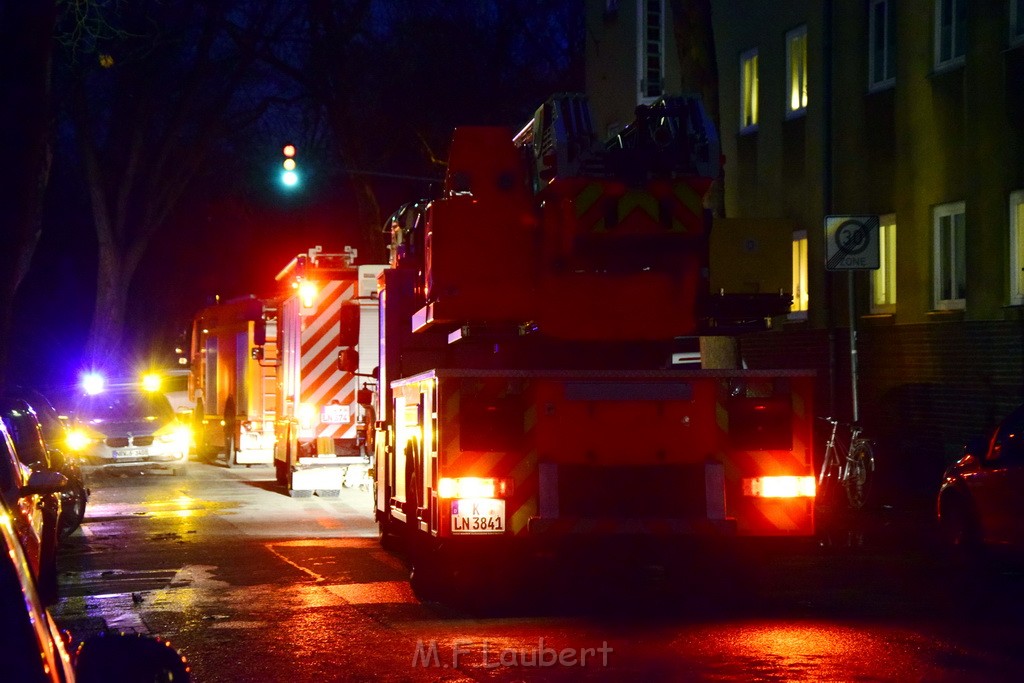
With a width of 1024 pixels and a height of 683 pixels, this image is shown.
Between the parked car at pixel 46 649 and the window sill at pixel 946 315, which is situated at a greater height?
the window sill at pixel 946 315

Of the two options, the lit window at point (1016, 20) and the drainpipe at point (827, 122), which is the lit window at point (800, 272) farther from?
the lit window at point (1016, 20)

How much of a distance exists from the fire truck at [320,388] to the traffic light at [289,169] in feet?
8.52

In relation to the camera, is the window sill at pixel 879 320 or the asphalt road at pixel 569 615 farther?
the window sill at pixel 879 320

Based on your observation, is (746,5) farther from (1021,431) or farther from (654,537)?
(654,537)

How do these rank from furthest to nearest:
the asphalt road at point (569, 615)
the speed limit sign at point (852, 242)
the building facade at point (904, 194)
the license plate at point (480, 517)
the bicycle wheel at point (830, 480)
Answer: the building facade at point (904, 194)
the bicycle wheel at point (830, 480)
the speed limit sign at point (852, 242)
the license plate at point (480, 517)
the asphalt road at point (569, 615)

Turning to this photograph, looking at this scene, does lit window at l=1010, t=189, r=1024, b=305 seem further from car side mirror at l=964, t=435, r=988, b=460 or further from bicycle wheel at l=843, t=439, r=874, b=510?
car side mirror at l=964, t=435, r=988, b=460

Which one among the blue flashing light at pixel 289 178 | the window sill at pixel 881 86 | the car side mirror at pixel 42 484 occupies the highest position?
the window sill at pixel 881 86

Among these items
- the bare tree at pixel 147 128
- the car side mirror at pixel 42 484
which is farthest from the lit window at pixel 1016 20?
the bare tree at pixel 147 128

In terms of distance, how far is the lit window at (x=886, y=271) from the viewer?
71.1ft

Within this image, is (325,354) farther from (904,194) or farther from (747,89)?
(747,89)

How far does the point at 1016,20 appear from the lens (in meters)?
18.7

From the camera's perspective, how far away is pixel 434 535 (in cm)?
1088

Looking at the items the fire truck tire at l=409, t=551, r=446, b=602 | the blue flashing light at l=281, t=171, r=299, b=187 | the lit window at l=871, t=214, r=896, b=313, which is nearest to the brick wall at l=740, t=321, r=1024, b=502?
the lit window at l=871, t=214, r=896, b=313

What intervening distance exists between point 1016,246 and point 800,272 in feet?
18.3
